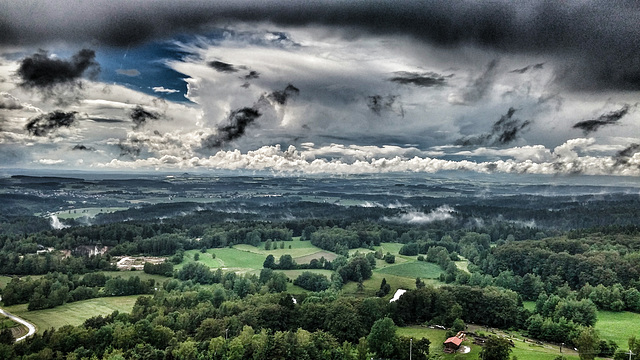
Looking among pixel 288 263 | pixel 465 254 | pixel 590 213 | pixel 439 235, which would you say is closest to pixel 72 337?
pixel 288 263

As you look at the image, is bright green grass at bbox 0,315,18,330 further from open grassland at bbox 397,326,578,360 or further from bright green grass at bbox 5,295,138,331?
open grassland at bbox 397,326,578,360

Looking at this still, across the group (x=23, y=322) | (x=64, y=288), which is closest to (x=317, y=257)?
(x=64, y=288)

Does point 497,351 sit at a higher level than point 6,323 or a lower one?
higher

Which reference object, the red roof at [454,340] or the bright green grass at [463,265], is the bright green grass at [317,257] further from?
the red roof at [454,340]

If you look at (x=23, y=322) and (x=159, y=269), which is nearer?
(x=23, y=322)

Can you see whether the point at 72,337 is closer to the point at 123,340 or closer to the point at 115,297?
the point at 123,340

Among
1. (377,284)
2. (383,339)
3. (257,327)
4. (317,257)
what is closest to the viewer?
(383,339)

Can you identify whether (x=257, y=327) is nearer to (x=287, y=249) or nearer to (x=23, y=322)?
(x=23, y=322)
